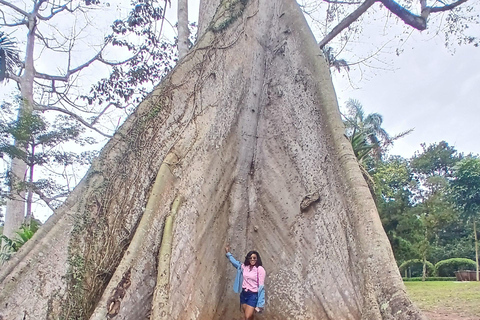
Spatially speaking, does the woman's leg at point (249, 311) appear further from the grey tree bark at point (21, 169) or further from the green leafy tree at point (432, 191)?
the green leafy tree at point (432, 191)

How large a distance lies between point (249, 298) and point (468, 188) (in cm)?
2002

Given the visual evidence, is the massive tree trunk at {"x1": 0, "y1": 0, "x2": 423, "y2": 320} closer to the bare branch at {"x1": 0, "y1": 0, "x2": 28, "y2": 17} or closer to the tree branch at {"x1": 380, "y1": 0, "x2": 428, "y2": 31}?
the tree branch at {"x1": 380, "y1": 0, "x2": 428, "y2": 31}

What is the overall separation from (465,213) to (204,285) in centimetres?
2121

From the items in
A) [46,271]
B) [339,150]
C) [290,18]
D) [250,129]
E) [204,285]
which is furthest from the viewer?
[290,18]

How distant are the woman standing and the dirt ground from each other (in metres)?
4.25

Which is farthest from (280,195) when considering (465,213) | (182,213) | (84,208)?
(465,213)

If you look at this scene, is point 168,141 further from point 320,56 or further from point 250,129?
point 320,56

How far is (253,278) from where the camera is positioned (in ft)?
13.8

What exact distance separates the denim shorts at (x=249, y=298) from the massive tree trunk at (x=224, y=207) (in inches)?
4.0

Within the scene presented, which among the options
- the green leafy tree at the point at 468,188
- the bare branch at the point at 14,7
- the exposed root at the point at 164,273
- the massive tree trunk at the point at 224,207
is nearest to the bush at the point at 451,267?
the green leafy tree at the point at 468,188

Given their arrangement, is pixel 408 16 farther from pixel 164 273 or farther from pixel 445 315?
pixel 164 273

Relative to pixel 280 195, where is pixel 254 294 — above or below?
below

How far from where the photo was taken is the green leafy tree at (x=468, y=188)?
2084cm

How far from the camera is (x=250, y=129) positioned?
192 inches
